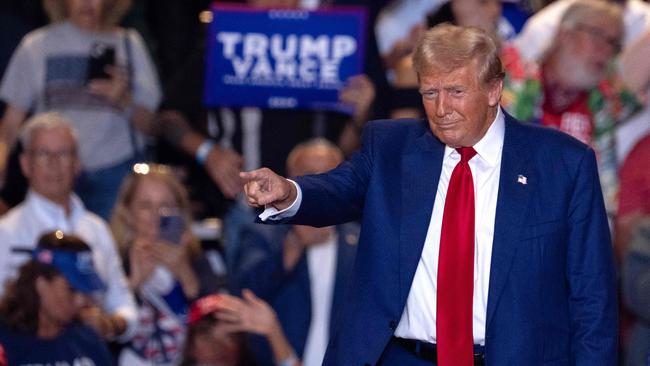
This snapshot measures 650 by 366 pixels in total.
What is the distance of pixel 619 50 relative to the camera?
7.19 metres

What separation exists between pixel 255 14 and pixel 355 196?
3.19 metres

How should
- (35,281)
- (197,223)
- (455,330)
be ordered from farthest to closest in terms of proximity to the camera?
(197,223) < (35,281) < (455,330)

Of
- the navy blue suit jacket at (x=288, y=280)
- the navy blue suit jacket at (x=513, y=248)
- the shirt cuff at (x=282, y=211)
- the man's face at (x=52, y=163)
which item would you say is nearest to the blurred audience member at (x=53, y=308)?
the man's face at (x=52, y=163)

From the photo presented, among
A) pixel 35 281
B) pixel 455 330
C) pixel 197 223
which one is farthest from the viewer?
pixel 197 223

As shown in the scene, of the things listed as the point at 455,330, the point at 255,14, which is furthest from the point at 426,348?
the point at 255,14

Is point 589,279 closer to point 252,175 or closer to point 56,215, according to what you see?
point 252,175

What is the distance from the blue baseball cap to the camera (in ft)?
Result: 20.6

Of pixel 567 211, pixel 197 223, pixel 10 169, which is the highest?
pixel 567 211

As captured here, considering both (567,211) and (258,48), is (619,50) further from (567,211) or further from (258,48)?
(567,211)

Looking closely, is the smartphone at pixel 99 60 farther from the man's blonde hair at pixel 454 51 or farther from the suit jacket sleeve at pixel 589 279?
the suit jacket sleeve at pixel 589 279

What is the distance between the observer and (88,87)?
24.8ft

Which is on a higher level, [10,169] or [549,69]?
[549,69]

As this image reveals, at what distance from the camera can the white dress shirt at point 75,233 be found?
662 cm

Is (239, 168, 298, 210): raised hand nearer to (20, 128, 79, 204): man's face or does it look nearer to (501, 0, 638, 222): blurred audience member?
(20, 128, 79, 204): man's face
